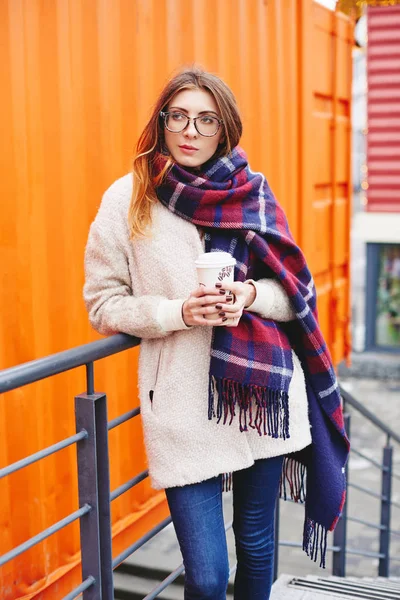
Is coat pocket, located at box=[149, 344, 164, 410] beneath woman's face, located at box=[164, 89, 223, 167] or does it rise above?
beneath

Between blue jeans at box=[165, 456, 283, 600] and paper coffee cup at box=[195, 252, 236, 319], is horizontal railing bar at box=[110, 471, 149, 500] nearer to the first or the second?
blue jeans at box=[165, 456, 283, 600]

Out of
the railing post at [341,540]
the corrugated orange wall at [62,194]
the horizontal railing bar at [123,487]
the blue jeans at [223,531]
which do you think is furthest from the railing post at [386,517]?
the horizontal railing bar at [123,487]

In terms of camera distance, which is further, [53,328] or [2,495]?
[53,328]

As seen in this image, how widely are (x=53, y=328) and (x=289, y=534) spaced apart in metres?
3.70

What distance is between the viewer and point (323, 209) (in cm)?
605

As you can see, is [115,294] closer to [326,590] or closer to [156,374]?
[156,374]

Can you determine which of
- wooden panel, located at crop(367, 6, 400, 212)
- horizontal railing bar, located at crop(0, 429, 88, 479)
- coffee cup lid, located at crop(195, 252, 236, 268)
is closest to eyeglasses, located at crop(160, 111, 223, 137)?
coffee cup lid, located at crop(195, 252, 236, 268)

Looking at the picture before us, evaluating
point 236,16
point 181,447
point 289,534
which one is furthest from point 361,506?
point 181,447

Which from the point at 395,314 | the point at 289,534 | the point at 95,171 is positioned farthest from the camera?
the point at 395,314

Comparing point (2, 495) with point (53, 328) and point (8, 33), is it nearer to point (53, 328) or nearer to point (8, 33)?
point (53, 328)

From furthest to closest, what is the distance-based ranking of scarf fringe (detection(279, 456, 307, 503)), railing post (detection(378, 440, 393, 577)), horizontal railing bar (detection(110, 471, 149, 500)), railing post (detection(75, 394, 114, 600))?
1. railing post (detection(378, 440, 393, 577))
2. scarf fringe (detection(279, 456, 307, 503))
3. horizontal railing bar (detection(110, 471, 149, 500))
4. railing post (detection(75, 394, 114, 600))

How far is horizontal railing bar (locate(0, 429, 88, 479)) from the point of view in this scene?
1.72 m

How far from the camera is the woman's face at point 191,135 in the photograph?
6.87ft

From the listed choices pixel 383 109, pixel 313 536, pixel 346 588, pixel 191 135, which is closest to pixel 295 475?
pixel 313 536
